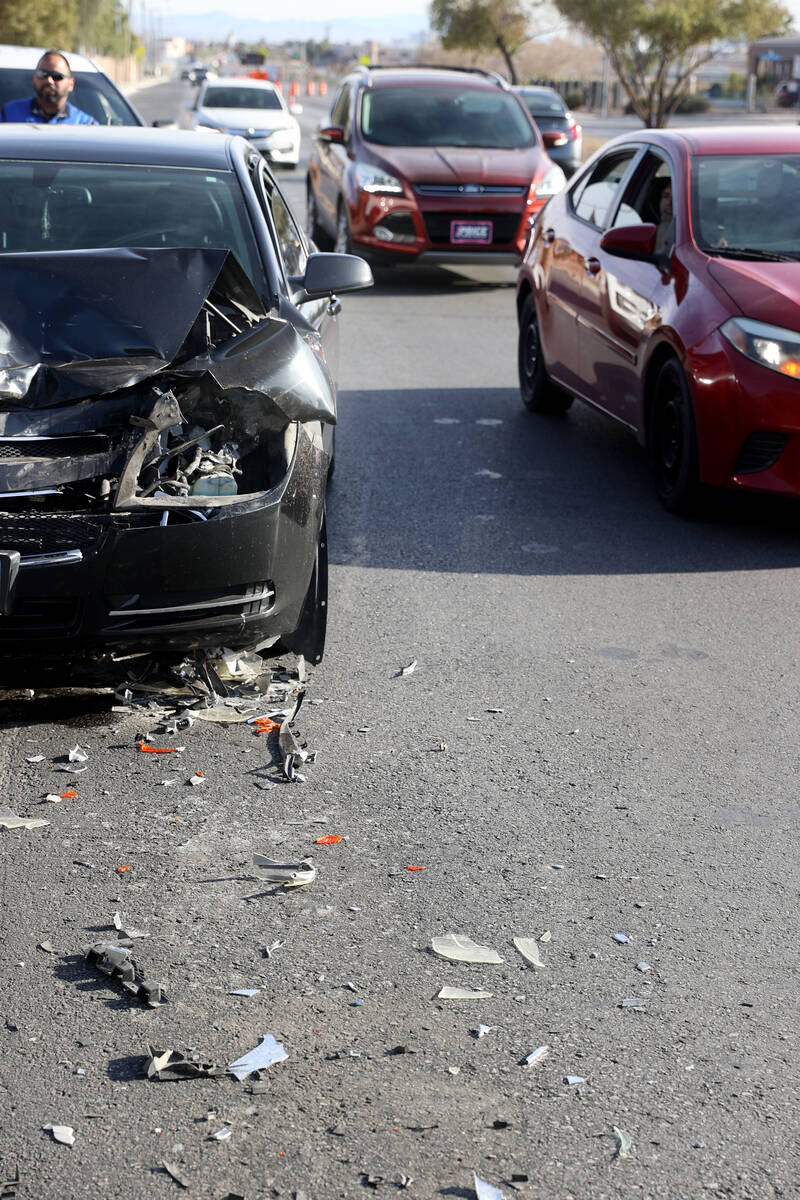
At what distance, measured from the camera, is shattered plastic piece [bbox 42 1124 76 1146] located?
2.71 metres

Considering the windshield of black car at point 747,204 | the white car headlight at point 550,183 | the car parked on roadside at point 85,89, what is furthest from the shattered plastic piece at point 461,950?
the white car headlight at point 550,183

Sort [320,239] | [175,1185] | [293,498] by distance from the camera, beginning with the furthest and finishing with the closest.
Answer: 1. [320,239]
2. [293,498]
3. [175,1185]

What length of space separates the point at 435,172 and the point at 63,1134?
1272 centimetres

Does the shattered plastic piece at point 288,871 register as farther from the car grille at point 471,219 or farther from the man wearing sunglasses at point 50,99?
the car grille at point 471,219

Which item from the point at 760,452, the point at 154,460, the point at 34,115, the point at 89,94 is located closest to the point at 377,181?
the point at 89,94

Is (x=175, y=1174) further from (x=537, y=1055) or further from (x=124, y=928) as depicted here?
(x=124, y=928)

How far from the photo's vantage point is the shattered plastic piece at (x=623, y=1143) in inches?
106

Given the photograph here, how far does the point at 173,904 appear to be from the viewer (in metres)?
3.58

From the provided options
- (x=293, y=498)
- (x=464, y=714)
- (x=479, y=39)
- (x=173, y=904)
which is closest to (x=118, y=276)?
(x=293, y=498)

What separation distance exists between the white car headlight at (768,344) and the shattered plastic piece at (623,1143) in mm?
4335

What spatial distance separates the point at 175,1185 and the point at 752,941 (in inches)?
59.2

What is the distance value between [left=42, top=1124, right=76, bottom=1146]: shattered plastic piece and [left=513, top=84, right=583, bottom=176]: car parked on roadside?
945 inches

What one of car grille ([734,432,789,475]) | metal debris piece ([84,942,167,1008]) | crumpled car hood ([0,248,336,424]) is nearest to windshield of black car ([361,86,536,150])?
car grille ([734,432,789,475])

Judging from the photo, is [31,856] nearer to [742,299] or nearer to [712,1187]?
[712,1187]
